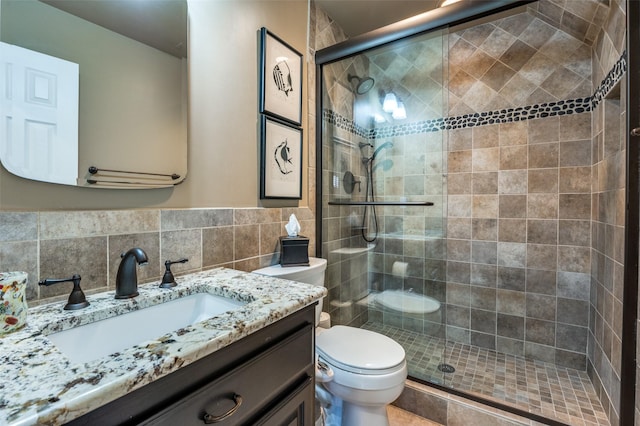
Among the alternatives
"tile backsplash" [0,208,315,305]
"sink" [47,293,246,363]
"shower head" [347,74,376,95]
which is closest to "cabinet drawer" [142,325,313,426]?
"sink" [47,293,246,363]

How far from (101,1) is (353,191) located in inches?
66.5

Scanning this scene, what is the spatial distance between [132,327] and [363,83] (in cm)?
205

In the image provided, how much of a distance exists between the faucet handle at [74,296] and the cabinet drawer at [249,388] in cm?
49

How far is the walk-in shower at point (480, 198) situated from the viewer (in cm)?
179

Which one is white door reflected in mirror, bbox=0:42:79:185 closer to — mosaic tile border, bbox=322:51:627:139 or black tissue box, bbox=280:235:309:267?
black tissue box, bbox=280:235:309:267

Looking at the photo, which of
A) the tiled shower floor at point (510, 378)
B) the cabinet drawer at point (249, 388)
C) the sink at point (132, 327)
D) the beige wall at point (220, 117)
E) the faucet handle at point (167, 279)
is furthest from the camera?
the tiled shower floor at point (510, 378)

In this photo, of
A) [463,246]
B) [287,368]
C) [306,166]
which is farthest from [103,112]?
[463,246]

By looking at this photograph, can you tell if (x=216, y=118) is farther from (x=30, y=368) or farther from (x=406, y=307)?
(x=406, y=307)

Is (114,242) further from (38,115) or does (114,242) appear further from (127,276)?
(38,115)

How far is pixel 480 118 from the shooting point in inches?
88.7

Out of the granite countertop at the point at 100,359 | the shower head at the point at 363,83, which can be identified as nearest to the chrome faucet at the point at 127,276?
the granite countertop at the point at 100,359

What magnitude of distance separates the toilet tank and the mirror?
2.06ft

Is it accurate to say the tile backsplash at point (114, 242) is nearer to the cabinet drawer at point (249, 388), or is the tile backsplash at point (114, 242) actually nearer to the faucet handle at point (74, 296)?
the faucet handle at point (74, 296)

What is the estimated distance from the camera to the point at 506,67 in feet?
7.05
